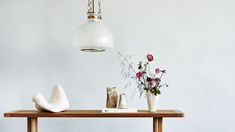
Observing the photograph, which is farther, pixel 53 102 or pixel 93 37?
pixel 53 102

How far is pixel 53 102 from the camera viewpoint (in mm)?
2389

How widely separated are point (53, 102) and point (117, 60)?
0.63 meters

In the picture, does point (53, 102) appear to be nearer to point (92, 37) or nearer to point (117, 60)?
point (92, 37)

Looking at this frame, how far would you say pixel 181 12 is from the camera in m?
2.82

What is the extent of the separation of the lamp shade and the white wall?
0.53 m

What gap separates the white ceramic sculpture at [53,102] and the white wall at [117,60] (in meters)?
0.38

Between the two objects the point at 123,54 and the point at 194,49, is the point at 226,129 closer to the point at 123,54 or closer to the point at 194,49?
the point at 194,49

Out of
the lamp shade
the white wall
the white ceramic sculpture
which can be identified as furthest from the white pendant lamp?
the white wall

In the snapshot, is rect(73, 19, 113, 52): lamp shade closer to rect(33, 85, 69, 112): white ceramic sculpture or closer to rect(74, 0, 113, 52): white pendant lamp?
rect(74, 0, 113, 52): white pendant lamp

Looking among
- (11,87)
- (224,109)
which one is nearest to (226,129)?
(224,109)

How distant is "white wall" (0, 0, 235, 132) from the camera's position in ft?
9.11

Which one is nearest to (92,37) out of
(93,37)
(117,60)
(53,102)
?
(93,37)

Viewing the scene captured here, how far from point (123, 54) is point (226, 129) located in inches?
36.8

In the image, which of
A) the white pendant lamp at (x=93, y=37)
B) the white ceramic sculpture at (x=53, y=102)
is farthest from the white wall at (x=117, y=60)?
the white pendant lamp at (x=93, y=37)
